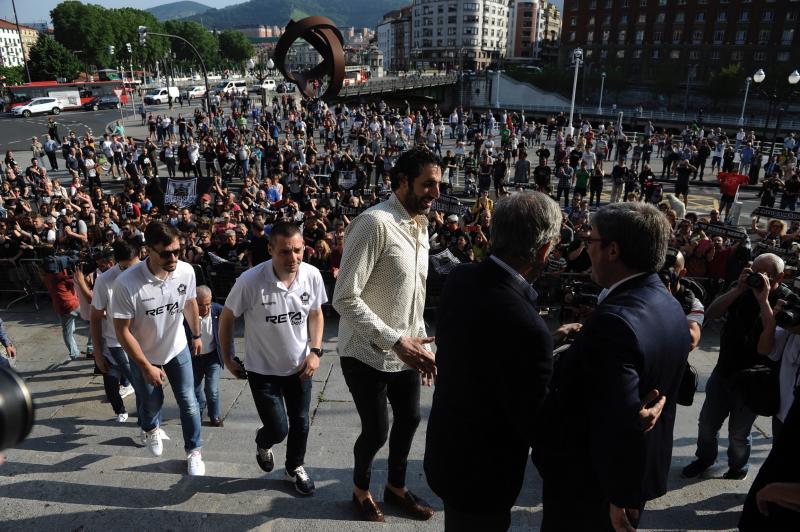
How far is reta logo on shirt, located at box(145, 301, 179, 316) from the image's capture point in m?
3.73

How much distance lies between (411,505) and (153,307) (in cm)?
228

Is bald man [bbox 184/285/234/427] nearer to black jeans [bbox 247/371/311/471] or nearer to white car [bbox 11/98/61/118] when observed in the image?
black jeans [bbox 247/371/311/471]

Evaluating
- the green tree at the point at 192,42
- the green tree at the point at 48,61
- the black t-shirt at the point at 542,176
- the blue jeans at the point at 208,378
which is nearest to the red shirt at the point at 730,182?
the black t-shirt at the point at 542,176

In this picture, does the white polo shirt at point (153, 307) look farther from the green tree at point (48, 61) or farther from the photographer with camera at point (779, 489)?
the green tree at point (48, 61)

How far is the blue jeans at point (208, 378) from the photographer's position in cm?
468

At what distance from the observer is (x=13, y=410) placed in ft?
4.13

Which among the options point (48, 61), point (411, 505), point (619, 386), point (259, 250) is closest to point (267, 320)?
point (411, 505)

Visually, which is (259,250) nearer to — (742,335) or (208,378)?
(208,378)

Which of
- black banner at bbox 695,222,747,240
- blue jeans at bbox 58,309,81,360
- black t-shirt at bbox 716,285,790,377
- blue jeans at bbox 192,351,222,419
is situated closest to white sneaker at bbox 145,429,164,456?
blue jeans at bbox 192,351,222,419

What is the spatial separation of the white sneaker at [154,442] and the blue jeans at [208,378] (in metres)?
0.49

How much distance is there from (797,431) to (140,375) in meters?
3.98

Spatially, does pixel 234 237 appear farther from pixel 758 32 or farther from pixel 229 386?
pixel 758 32

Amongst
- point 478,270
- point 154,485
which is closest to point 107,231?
point 154,485

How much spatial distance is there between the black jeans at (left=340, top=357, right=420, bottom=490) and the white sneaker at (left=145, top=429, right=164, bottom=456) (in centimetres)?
195
